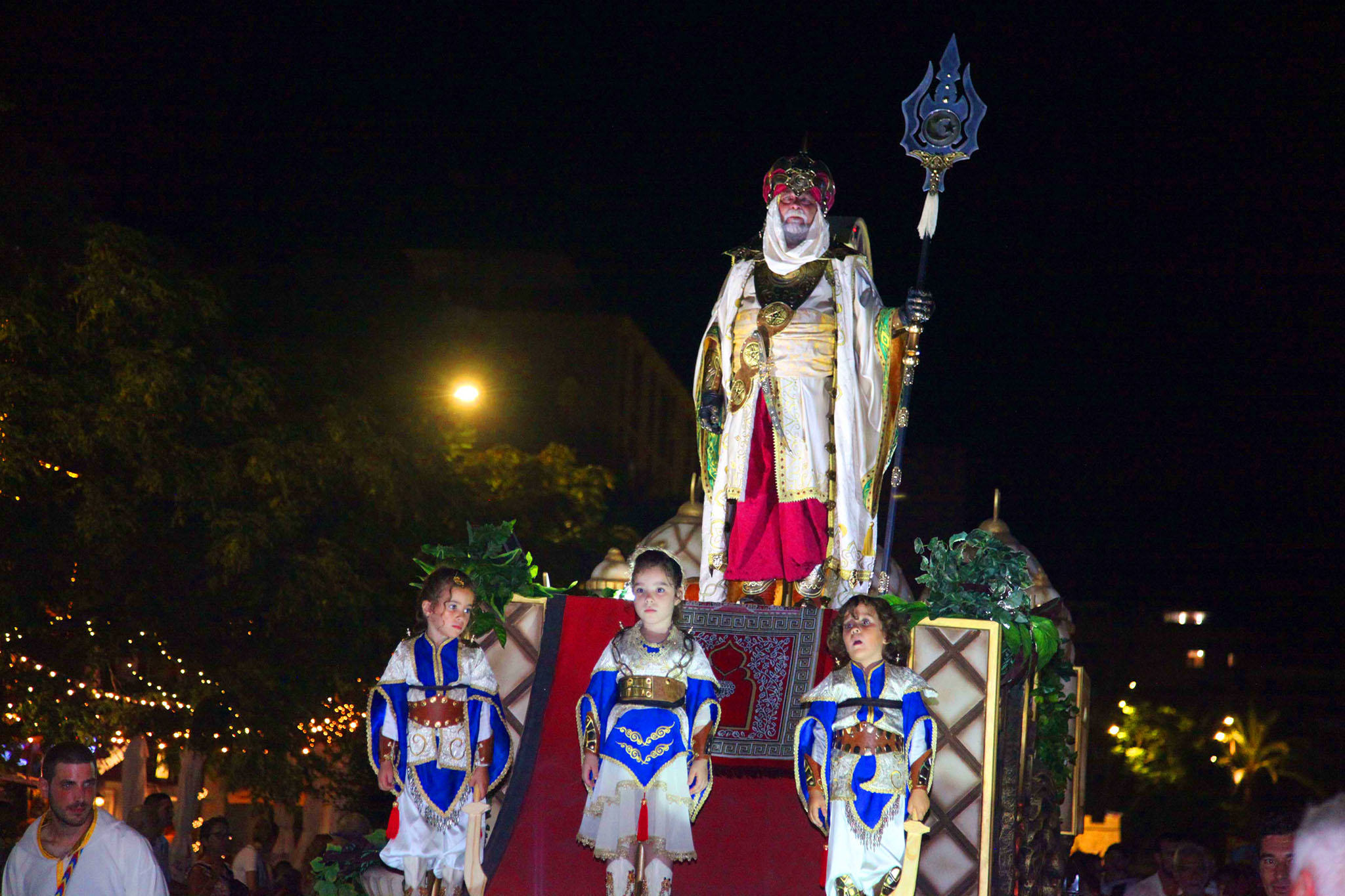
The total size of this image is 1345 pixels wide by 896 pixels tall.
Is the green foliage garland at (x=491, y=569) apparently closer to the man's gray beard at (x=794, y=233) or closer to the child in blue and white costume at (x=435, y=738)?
the child in blue and white costume at (x=435, y=738)

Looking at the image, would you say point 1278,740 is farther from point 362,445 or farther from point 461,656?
point 461,656

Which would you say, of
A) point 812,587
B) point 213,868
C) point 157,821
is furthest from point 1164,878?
point 157,821

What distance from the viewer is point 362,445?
1881 centimetres

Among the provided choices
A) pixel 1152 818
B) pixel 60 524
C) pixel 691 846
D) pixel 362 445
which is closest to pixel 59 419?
pixel 60 524

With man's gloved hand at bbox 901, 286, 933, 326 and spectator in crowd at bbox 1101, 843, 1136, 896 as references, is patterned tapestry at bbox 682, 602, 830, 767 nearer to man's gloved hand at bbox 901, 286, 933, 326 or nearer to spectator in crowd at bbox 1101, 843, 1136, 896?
man's gloved hand at bbox 901, 286, 933, 326

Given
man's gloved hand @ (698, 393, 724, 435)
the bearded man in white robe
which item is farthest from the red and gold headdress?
man's gloved hand @ (698, 393, 724, 435)

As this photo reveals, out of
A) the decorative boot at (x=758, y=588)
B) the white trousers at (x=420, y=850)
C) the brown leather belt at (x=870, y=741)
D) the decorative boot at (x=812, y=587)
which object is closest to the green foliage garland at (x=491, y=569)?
the white trousers at (x=420, y=850)

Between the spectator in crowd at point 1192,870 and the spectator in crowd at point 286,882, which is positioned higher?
the spectator in crowd at point 1192,870

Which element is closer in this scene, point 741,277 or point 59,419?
point 741,277

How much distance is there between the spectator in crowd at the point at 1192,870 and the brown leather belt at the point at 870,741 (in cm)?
304

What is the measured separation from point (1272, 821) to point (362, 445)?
14.3m

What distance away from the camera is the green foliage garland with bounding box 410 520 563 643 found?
9023 mm

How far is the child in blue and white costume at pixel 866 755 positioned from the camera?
7348 millimetres

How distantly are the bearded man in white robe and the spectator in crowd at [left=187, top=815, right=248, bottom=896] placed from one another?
11.8 ft
